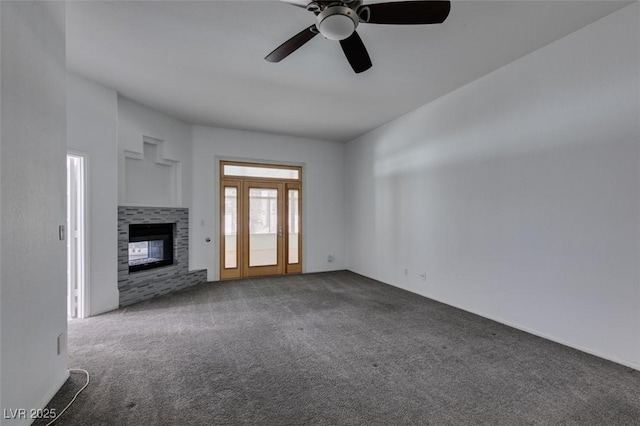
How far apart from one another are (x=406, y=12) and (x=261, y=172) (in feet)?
15.3

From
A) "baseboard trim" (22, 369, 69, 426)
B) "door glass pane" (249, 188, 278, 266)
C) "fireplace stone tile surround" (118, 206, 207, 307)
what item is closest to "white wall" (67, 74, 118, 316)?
"fireplace stone tile surround" (118, 206, 207, 307)

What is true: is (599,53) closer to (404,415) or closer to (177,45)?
(404,415)

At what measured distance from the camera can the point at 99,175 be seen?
3846mm

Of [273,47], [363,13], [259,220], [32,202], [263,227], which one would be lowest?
[263,227]

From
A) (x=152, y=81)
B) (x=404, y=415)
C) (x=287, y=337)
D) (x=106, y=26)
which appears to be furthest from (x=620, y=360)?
(x=152, y=81)

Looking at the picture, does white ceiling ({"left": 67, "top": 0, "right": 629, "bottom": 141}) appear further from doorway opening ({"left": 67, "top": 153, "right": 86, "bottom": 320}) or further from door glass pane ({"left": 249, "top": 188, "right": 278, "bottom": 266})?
door glass pane ({"left": 249, "top": 188, "right": 278, "bottom": 266})

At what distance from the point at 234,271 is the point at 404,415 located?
4681 millimetres

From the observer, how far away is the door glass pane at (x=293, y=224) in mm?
6512

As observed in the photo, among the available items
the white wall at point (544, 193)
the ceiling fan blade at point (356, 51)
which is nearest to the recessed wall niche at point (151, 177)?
the ceiling fan blade at point (356, 51)

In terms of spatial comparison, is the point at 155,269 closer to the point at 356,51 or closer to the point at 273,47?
the point at 273,47

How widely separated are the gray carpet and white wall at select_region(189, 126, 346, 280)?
6.52 ft

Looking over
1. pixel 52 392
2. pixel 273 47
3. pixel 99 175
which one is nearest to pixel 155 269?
pixel 99 175

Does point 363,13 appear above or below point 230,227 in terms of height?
above

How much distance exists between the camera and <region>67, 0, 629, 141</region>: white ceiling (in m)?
2.49
